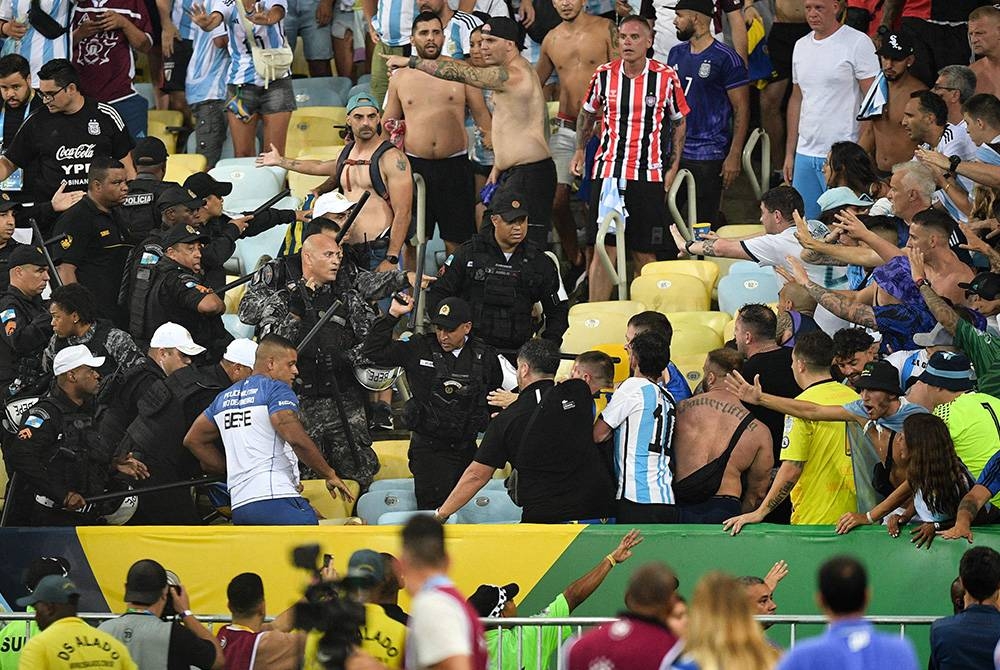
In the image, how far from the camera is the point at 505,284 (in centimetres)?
1186

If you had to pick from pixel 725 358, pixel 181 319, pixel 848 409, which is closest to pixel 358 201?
pixel 181 319

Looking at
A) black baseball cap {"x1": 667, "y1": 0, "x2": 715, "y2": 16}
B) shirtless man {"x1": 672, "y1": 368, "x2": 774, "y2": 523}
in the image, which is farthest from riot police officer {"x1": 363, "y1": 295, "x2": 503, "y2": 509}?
black baseball cap {"x1": 667, "y1": 0, "x2": 715, "y2": 16}

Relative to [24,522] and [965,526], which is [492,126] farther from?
[965,526]

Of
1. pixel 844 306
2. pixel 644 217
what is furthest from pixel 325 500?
pixel 644 217

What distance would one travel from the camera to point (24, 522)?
11203mm

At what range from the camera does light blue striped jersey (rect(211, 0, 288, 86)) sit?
1521 centimetres

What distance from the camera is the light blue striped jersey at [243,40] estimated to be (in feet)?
49.9

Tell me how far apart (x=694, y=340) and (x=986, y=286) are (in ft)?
9.63

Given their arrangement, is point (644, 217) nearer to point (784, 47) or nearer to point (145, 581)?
point (784, 47)

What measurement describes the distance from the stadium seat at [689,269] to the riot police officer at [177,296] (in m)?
3.11

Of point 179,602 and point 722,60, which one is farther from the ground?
point 722,60

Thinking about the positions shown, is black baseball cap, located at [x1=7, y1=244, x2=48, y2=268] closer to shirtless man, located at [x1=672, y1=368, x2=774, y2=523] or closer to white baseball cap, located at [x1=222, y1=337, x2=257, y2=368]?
white baseball cap, located at [x1=222, y1=337, x2=257, y2=368]

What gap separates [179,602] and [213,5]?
7.87 metres

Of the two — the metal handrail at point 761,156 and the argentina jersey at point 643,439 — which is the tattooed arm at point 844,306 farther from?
the metal handrail at point 761,156
